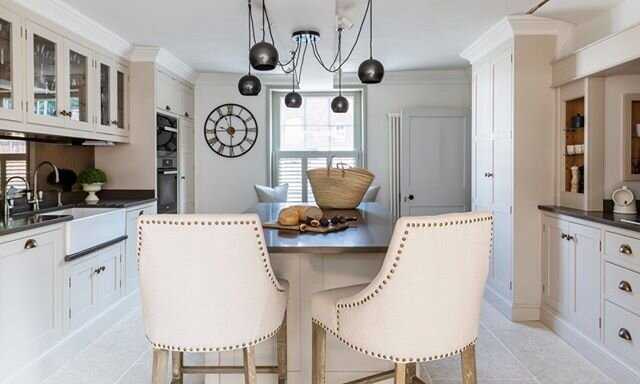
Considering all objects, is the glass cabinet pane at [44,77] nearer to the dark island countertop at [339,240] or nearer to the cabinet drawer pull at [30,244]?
the cabinet drawer pull at [30,244]

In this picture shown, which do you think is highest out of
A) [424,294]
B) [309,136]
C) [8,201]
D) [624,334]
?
[309,136]

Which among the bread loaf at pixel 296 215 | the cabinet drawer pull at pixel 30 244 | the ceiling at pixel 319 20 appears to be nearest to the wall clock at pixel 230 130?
the ceiling at pixel 319 20

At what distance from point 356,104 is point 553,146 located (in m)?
2.92

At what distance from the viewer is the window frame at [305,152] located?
590 cm

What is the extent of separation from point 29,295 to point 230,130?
11.9 ft

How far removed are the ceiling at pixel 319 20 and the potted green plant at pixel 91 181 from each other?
1.23 meters

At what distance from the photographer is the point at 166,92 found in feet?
15.8

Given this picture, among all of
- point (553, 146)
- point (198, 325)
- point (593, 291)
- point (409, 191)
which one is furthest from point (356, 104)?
point (198, 325)

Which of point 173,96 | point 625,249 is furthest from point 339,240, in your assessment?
point 173,96

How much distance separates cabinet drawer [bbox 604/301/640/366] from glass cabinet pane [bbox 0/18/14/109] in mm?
3790

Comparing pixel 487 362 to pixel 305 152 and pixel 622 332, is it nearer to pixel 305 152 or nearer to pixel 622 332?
pixel 622 332

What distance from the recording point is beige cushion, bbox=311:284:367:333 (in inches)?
67.5

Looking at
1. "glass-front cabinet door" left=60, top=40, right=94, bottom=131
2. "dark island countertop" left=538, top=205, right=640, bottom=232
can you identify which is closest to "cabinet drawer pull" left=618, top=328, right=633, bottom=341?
"dark island countertop" left=538, top=205, right=640, bottom=232

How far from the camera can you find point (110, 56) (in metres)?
4.04
